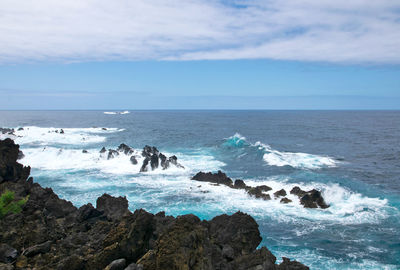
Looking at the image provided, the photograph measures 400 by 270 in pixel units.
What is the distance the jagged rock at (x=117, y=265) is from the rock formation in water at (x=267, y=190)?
67.1ft

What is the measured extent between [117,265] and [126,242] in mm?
1109

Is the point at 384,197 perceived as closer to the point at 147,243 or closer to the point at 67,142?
the point at 147,243

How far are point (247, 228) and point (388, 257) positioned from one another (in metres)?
9.92

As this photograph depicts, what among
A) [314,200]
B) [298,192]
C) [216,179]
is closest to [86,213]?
[314,200]

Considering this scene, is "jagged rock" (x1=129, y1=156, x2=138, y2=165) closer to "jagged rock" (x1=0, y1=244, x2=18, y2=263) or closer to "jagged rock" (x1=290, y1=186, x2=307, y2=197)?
"jagged rock" (x1=290, y1=186, x2=307, y2=197)

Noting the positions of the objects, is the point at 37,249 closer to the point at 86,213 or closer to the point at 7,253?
the point at 7,253

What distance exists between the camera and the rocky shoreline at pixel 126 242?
9.17 meters

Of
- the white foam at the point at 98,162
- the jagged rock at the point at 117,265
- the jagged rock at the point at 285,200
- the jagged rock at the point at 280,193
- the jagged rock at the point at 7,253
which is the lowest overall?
the white foam at the point at 98,162

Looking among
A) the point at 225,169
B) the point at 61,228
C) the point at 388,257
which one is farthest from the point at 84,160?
the point at 388,257

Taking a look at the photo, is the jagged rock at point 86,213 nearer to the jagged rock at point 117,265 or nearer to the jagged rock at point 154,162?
A: the jagged rock at point 117,265

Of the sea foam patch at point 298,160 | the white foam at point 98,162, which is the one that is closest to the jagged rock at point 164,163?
the white foam at point 98,162

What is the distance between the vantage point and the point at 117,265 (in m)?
10.3

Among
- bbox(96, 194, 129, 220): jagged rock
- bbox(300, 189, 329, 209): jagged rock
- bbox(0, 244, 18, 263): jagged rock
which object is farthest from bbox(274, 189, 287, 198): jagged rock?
bbox(0, 244, 18, 263): jagged rock

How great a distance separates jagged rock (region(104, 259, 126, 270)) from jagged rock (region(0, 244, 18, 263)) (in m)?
4.27
